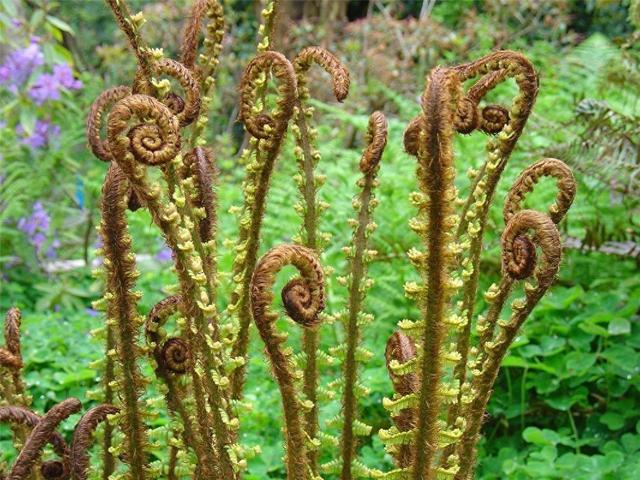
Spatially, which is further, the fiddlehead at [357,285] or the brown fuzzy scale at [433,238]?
the fiddlehead at [357,285]

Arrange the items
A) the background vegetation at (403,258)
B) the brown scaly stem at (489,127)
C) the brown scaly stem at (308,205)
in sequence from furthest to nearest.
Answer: the background vegetation at (403,258)
the brown scaly stem at (308,205)
the brown scaly stem at (489,127)

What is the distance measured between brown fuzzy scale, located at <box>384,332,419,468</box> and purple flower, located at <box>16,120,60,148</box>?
4303 mm

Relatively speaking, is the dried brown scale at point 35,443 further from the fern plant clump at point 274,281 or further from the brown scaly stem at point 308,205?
the brown scaly stem at point 308,205

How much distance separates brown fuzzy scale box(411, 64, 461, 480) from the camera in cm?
104

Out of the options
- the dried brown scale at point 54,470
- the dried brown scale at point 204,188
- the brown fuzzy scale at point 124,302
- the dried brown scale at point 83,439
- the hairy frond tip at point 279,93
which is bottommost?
the dried brown scale at point 54,470

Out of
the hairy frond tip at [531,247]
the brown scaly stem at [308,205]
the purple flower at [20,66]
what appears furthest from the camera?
the purple flower at [20,66]

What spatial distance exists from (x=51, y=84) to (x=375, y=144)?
13.7ft

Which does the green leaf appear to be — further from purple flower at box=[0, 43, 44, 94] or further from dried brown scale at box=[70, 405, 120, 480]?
purple flower at box=[0, 43, 44, 94]

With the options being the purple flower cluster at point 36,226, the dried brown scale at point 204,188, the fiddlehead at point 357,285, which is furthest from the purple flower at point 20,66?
the fiddlehead at point 357,285

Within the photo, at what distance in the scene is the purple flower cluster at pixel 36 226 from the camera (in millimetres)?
5172

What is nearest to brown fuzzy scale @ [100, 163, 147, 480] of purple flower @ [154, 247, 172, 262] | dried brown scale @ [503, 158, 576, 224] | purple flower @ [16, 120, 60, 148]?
dried brown scale @ [503, 158, 576, 224]

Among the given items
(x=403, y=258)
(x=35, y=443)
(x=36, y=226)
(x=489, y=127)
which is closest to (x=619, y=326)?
(x=403, y=258)

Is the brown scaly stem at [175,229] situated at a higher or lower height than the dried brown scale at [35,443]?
higher

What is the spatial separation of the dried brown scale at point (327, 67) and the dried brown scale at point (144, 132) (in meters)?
0.32
